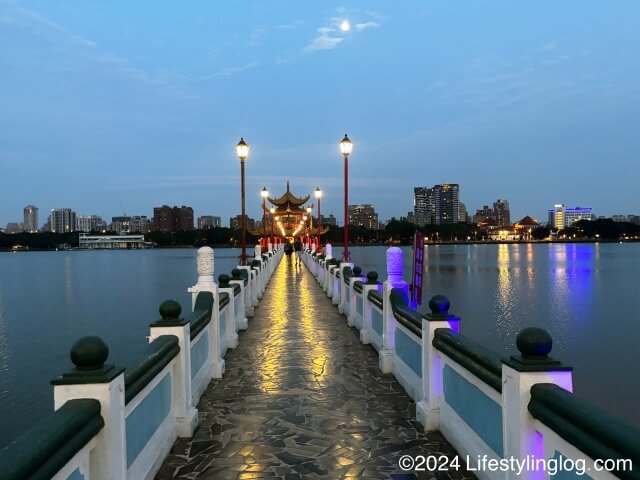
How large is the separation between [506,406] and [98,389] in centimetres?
276

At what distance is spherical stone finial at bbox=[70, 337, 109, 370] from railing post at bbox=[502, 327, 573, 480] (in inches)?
106

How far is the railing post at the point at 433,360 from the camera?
18.2 feet

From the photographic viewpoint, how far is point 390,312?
320 inches

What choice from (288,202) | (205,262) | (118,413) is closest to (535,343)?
(118,413)

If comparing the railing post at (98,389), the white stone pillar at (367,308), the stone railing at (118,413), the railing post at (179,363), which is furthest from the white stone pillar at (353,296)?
the railing post at (98,389)

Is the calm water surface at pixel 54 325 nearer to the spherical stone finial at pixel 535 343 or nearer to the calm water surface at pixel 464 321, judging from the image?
the calm water surface at pixel 464 321

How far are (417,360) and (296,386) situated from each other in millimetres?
1995

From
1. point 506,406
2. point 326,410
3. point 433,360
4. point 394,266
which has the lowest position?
point 326,410

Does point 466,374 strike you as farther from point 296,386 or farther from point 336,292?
point 336,292

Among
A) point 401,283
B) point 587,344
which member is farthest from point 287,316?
point 587,344

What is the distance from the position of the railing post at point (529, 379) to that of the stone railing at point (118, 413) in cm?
265

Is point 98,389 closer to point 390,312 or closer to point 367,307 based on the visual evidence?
point 390,312

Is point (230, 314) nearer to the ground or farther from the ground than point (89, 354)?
nearer to the ground

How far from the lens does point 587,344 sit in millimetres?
26500
